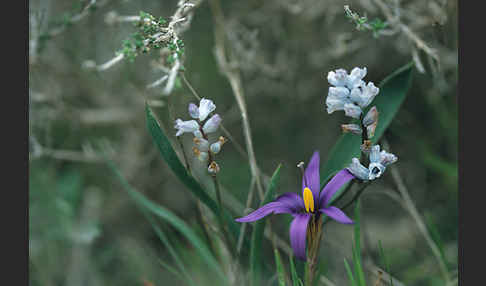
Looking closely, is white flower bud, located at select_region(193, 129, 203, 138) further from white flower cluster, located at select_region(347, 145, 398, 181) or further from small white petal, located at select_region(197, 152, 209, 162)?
white flower cluster, located at select_region(347, 145, 398, 181)

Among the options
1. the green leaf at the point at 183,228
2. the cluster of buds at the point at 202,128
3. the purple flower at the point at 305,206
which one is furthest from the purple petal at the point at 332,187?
the green leaf at the point at 183,228

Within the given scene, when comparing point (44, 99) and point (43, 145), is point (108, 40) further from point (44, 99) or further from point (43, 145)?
point (43, 145)

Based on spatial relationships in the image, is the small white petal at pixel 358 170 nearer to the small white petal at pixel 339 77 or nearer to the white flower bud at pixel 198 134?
the small white petal at pixel 339 77

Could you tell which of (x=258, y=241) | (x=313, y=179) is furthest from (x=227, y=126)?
(x=313, y=179)

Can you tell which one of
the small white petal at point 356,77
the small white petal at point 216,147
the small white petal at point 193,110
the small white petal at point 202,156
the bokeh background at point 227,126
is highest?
the small white petal at point 193,110

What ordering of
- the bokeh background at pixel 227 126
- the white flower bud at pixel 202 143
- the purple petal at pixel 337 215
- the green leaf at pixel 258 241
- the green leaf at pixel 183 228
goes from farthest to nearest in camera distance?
the bokeh background at pixel 227 126 < the green leaf at pixel 183 228 < the green leaf at pixel 258 241 < the white flower bud at pixel 202 143 < the purple petal at pixel 337 215

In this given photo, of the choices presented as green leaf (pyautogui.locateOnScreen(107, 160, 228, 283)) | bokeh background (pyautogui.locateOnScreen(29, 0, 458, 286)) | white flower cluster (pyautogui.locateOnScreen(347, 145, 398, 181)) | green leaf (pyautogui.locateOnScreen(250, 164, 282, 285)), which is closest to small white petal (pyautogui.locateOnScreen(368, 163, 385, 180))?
white flower cluster (pyautogui.locateOnScreen(347, 145, 398, 181))

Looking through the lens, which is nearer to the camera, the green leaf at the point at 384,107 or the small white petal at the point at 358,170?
the small white petal at the point at 358,170
